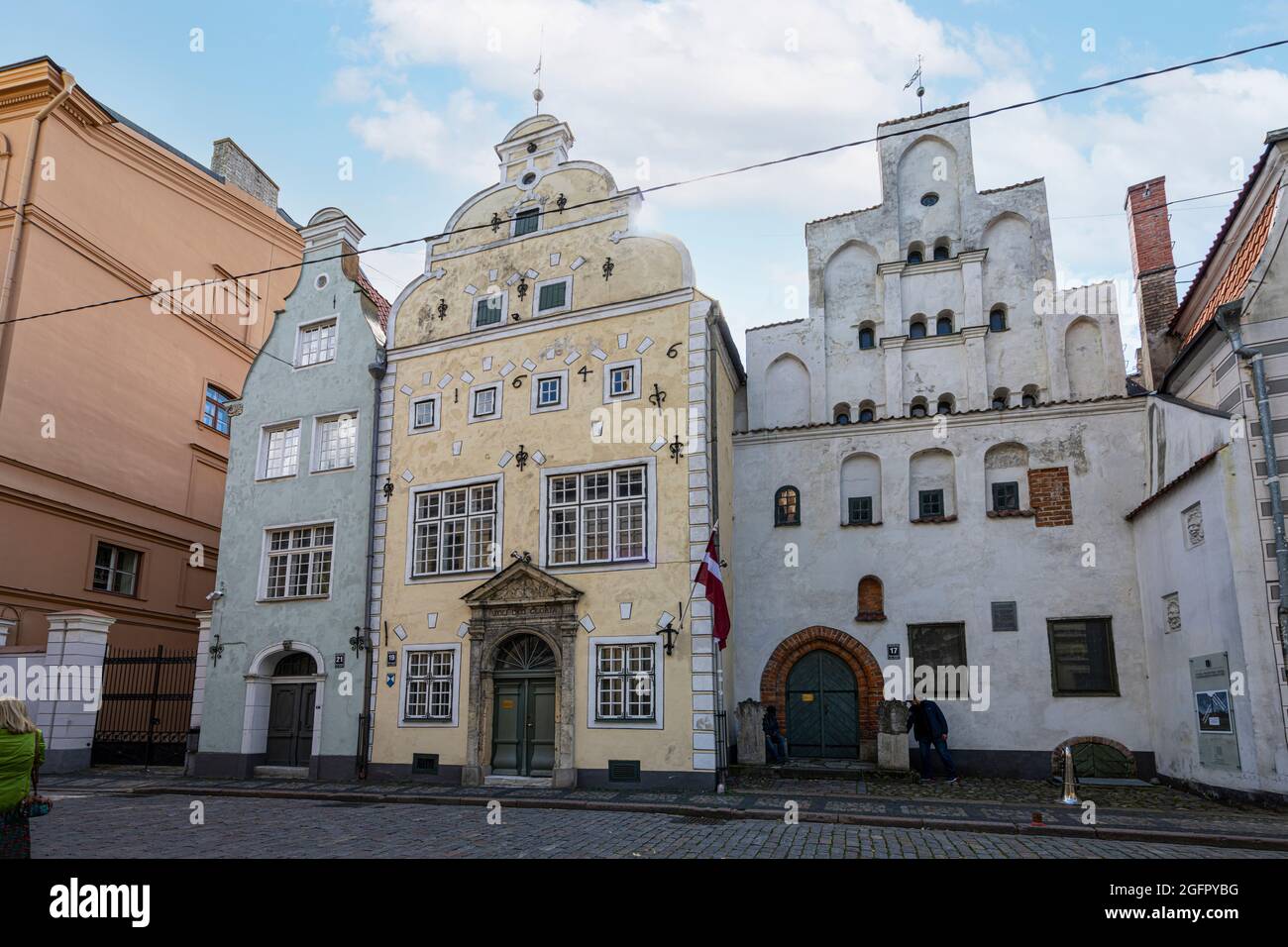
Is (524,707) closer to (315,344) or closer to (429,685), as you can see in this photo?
(429,685)

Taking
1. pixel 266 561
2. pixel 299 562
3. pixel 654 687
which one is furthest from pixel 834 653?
pixel 266 561

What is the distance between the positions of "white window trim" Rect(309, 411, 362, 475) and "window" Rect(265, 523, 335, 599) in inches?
57.3

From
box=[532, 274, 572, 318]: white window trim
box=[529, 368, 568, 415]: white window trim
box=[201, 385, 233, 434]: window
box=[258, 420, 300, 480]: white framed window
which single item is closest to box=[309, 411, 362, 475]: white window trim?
box=[258, 420, 300, 480]: white framed window

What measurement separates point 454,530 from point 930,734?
37.7ft

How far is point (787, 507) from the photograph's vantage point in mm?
21953

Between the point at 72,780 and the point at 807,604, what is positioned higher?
the point at 807,604

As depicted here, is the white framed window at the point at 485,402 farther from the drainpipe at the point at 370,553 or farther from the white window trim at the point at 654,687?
the white window trim at the point at 654,687

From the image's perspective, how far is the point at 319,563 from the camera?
22.7m

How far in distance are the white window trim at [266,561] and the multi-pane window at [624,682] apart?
7612mm

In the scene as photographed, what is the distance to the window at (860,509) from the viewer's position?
21469 millimetres

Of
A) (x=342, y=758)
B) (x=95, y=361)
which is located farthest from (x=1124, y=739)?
(x=95, y=361)

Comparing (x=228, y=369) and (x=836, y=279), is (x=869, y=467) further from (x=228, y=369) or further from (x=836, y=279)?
(x=228, y=369)

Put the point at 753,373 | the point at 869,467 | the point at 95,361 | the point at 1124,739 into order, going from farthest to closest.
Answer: the point at 95,361
the point at 753,373
the point at 869,467
the point at 1124,739

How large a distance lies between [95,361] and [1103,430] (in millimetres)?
26889
